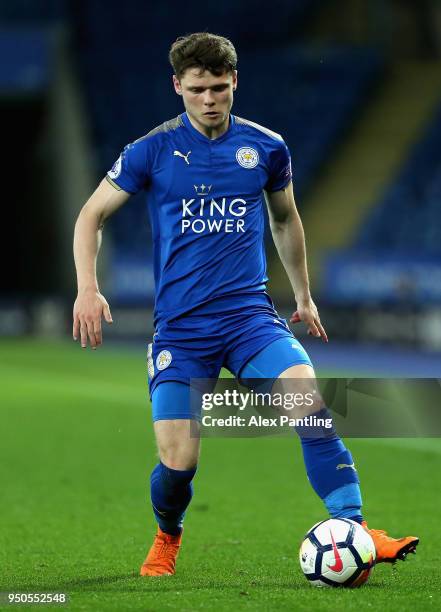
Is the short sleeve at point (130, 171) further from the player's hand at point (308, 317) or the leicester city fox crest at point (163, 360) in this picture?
the player's hand at point (308, 317)

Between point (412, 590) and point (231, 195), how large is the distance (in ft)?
5.81

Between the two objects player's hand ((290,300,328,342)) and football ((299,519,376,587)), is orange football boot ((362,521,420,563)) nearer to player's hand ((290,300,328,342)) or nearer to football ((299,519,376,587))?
football ((299,519,376,587))

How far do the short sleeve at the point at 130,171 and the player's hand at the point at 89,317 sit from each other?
52 cm

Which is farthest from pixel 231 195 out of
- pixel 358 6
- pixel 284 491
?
pixel 358 6

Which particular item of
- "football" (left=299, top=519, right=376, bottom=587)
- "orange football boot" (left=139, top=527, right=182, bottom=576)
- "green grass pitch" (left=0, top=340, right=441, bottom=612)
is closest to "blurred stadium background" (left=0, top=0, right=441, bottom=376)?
"green grass pitch" (left=0, top=340, right=441, bottom=612)

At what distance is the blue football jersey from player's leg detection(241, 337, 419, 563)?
0.46 m

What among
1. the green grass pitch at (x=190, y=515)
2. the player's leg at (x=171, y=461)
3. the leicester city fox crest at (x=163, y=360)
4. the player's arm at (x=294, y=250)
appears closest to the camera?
the green grass pitch at (x=190, y=515)

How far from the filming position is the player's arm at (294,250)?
19.9ft

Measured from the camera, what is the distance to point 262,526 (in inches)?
308

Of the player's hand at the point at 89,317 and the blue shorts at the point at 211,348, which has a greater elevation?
the player's hand at the point at 89,317

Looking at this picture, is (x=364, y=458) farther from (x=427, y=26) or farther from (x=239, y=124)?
(x=427, y=26)

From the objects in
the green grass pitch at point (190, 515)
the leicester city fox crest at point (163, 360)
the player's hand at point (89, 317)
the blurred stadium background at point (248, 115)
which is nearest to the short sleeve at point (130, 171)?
the player's hand at point (89, 317)

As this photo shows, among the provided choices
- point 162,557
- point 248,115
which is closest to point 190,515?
point 162,557

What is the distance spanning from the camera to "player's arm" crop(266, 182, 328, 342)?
608 centimetres
